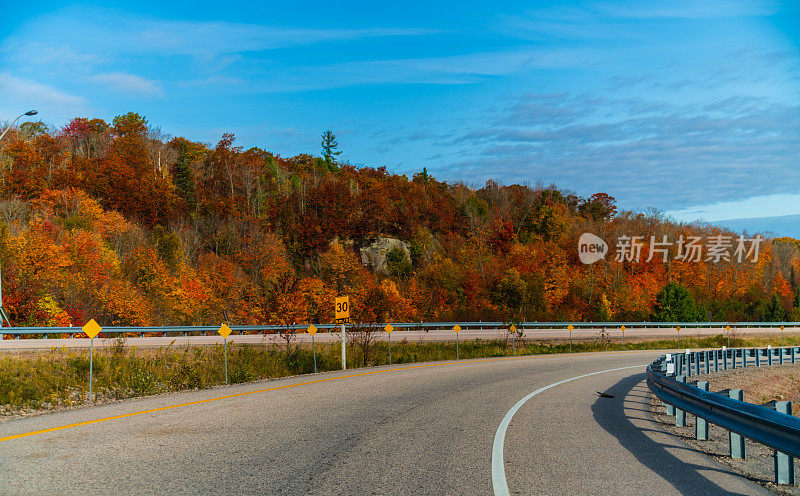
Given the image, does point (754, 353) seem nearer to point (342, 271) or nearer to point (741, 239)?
point (342, 271)

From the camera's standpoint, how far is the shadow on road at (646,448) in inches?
252

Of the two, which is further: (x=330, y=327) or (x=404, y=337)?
(x=330, y=327)

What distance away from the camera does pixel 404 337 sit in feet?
133

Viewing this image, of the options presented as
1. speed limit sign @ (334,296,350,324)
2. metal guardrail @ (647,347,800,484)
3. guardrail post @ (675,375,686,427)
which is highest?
speed limit sign @ (334,296,350,324)

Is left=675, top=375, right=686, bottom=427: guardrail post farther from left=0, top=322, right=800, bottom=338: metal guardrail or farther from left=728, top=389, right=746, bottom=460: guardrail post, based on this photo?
left=0, top=322, right=800, bottom=338: metal guardrail

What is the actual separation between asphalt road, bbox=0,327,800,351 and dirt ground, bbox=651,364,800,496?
18811 mm

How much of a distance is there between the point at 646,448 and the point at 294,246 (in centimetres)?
7566

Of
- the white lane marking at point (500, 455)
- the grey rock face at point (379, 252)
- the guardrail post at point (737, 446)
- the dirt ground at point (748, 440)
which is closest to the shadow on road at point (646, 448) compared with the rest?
the dirt ground at point (748, 440)

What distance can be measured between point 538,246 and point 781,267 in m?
47.4

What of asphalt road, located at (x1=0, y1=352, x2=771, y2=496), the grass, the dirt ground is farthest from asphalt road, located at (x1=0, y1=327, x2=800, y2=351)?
the dirt ground

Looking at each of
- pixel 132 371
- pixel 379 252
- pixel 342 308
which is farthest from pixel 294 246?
pixel 132 371

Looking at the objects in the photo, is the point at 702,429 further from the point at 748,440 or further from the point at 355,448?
the point at 355,448

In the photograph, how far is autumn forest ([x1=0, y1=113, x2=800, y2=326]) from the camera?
183 feet

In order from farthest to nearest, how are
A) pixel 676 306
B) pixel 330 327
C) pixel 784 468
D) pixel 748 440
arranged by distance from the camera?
pixel 676 306 → pixel 330 327 → pixel 748 440 → pixel 784 468
